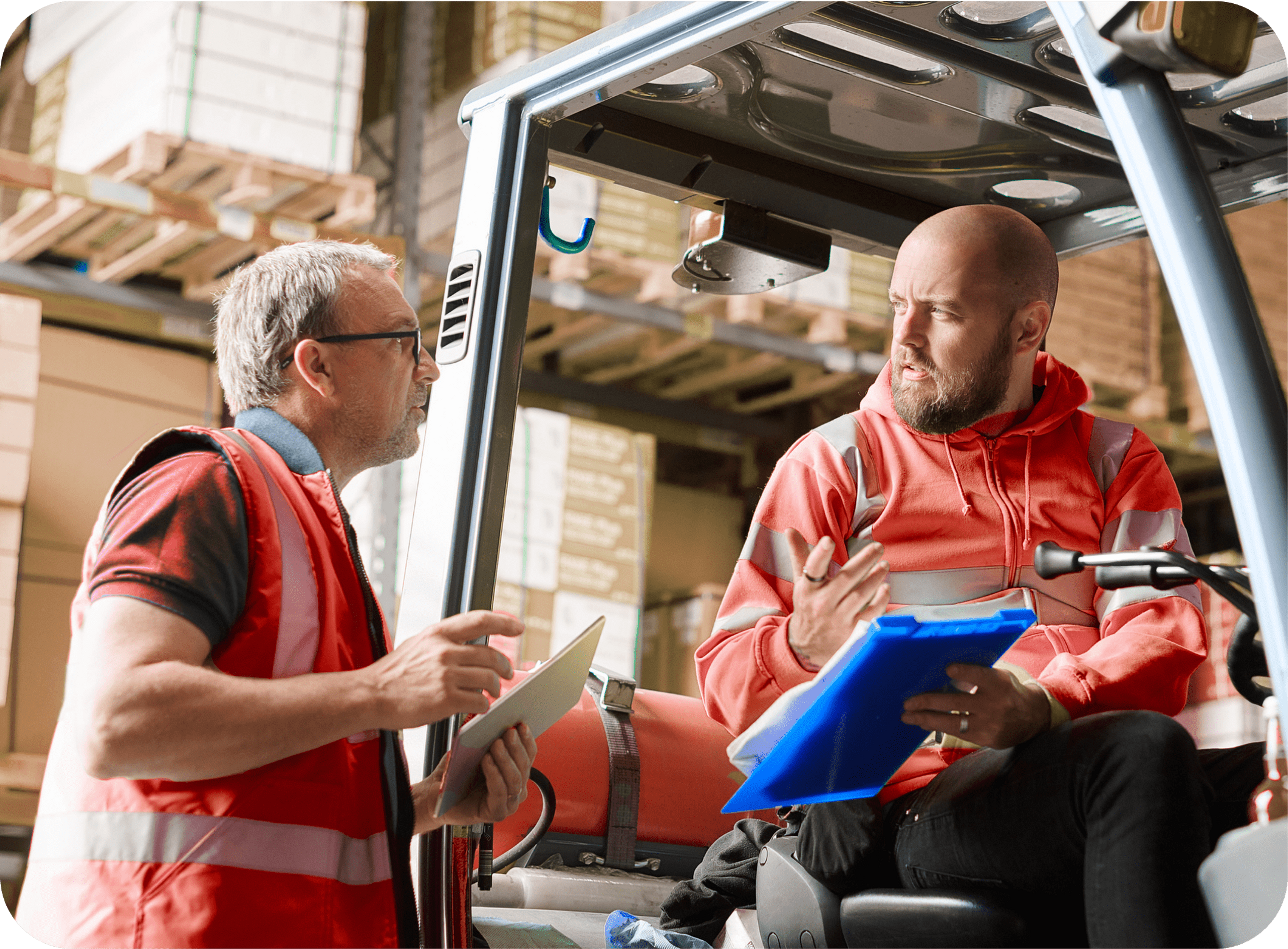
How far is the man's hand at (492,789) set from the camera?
1.96 metres

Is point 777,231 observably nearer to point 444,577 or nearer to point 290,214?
point 444,577

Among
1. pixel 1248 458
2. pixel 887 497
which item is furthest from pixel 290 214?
pixel 1248 458

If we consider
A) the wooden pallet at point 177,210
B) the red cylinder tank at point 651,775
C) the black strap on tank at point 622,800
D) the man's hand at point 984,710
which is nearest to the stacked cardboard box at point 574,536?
the wooden pallet at point 177,210

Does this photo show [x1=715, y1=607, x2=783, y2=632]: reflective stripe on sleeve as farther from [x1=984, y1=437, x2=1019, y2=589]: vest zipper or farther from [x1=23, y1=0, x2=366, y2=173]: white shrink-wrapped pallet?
[x1=23, y1=0, x2=366, y2=173]: white shrink-wrapped pallet

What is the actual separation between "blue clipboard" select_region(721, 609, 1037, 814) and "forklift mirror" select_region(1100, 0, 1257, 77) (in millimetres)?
612

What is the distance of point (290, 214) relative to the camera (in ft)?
18.1

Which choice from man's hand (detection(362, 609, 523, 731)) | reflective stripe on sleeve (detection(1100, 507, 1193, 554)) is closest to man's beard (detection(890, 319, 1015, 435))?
reflective stripe on sleeve (detection(1100, 507, 1193, 554))

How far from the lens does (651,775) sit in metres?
2.96

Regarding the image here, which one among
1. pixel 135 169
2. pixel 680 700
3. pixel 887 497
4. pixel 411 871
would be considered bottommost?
pixel 411 871

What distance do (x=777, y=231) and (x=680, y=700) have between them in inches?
48.1

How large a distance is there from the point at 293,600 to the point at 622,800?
124cm

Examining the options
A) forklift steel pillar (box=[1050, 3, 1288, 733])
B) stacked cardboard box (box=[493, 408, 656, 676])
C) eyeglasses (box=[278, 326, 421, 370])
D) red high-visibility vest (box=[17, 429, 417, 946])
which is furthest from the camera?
stacked cardboard box (box=[493, 408, 656, 676])

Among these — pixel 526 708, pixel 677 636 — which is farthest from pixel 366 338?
pixel 677 636

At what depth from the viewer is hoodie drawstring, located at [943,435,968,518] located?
6.98ft
